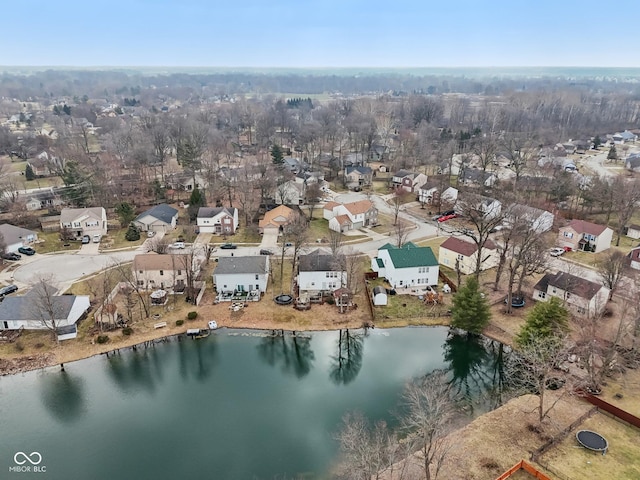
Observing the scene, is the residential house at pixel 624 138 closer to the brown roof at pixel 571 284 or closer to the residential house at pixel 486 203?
the residential house at pixel 486 203

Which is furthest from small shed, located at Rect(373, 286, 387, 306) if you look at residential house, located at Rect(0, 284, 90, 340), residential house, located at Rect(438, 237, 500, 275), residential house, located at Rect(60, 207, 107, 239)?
residential house, located at Rect(60, 207, 107, 239)

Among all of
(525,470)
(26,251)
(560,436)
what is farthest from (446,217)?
(26,251)

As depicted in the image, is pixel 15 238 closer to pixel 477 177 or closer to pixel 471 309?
pixel 471 309

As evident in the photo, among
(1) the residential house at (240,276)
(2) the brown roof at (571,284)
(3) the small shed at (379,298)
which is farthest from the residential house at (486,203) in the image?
(1) the residential house at (240,276)

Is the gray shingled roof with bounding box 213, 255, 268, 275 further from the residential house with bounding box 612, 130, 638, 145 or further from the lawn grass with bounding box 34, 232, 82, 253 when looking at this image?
the residential house with bounding box 612, 130, 638, 145

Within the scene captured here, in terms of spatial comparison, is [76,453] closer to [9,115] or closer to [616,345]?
[616,345]

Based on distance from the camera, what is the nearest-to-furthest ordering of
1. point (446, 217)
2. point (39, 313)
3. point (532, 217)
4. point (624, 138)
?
point (39, 313) → point (532, 217) → point (446, 217) → point (624, 138)

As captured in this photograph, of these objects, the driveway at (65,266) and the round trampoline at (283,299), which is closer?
the round trampoline at (283,299)
